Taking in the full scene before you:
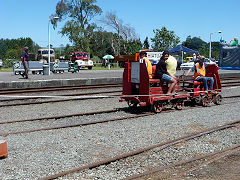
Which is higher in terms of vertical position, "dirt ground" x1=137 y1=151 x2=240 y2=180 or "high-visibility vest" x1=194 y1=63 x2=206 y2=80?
"high-visibility vest" x1=194 y1=63 x2=206 y2=80

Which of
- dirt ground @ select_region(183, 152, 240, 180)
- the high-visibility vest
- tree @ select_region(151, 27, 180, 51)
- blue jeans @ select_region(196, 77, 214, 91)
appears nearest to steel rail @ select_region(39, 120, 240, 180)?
dirt ground @ select_region(183, 152, 240, 180)

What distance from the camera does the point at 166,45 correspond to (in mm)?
54250

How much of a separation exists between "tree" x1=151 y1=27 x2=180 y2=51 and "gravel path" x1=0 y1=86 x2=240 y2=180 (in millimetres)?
44790

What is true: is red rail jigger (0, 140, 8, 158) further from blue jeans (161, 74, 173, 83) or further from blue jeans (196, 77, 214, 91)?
blue jeans (196, 77, 214, 91)

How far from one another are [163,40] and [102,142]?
4908cm

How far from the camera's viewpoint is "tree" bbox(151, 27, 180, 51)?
5334 cm

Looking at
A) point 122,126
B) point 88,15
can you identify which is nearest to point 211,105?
point 122,126

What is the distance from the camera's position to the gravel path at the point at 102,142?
490 cm

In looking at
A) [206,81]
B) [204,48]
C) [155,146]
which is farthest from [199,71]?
[204,48]

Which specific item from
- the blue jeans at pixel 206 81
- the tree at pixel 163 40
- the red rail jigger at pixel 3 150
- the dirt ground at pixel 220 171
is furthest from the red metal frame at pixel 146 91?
the tree at pixel 163 40

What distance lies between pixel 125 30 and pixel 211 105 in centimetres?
4210

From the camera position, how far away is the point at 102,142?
6.31 m

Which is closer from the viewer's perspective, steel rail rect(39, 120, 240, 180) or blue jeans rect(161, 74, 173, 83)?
steel rail rect(39, 120, 240, 180)

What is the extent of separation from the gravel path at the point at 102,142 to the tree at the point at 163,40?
44790mm
